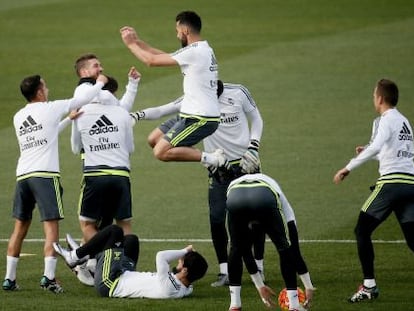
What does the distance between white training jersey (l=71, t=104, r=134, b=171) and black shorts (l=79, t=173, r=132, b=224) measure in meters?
0.16

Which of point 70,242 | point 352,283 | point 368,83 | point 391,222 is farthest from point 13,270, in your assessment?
point 368,83

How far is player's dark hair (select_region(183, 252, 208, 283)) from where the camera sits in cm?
1406

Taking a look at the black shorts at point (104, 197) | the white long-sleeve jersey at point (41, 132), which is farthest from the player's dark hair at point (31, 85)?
the black shorts at point (104, 197)

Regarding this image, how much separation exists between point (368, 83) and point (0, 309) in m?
17.3

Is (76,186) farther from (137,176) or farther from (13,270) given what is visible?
(13,270)

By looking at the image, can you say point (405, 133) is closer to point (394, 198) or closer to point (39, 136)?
point (394, 198)

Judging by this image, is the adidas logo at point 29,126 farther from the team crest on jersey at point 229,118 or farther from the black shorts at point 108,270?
the team crest on jersey at point 229,118

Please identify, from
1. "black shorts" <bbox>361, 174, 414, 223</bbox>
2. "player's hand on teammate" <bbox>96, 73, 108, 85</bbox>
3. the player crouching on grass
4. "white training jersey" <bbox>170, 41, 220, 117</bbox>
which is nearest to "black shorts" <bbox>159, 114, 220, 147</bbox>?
"white training jersey" <bbox>170, 41, 220, 117</bbox>

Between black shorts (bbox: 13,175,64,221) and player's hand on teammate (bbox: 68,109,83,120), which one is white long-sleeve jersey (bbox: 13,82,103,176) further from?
player's hand on teammate (bbox: 68,109,83,120)

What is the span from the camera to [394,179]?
13.9 m

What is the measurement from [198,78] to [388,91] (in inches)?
89.1

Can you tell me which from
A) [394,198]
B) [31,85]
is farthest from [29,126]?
[394,198]

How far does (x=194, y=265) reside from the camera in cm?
1406

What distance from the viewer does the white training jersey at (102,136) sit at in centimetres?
1485
